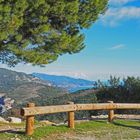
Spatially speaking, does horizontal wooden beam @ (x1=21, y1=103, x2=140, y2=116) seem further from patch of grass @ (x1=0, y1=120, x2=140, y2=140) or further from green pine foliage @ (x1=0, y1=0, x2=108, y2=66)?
green pine foliage @ (x1=0, y1=0, x2=108, y2=66)

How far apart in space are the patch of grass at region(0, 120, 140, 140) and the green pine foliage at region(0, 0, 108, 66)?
426 cm

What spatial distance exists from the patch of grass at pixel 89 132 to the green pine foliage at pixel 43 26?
4265 millimetres

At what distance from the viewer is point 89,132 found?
19.4m

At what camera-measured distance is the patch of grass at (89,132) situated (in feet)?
57.5

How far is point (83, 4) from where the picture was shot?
22.9 metres

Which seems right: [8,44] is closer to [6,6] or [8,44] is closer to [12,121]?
[6,6]

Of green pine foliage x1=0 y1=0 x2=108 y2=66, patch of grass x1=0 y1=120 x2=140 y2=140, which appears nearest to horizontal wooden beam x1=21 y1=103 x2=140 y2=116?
patch of grass x1=0 y1=120 x2=140 y2=140

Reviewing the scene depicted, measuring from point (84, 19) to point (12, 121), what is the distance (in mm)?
7311

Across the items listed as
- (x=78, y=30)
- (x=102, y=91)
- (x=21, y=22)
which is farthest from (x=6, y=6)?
(x=102, y=91)

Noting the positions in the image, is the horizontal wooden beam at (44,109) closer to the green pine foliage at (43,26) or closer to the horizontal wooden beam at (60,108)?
the horizontal wooden beam at (60,108)

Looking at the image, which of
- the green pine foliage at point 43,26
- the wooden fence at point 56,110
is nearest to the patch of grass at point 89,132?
the wooden fence at point 56,110

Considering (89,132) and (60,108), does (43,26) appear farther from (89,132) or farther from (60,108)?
(89,132)

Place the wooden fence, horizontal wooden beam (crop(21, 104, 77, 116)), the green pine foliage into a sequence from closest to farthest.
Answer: horizontal wooden beam (crop(21, 104, 77, 116)) → the wooden fence → the green pine foliage

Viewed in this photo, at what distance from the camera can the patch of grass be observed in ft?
57.5
